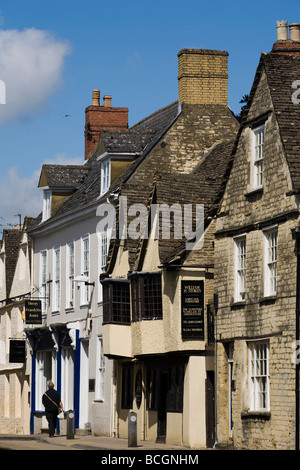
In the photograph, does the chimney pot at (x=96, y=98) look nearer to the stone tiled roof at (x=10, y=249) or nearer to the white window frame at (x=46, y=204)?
the white window frame at (x=46, y=204)

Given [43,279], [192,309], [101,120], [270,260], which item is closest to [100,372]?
[43,279]

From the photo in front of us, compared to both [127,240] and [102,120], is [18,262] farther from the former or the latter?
[127,240]

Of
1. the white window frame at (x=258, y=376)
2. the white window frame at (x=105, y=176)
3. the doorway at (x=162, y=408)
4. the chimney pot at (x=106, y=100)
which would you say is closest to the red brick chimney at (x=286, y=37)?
the white window frame at (x=258, y=376)

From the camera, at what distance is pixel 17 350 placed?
166 ft

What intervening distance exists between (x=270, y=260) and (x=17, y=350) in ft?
73.6

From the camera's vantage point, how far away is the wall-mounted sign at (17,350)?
50438 millimetres

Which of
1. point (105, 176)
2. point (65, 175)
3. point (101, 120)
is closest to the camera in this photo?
point (105, 176)

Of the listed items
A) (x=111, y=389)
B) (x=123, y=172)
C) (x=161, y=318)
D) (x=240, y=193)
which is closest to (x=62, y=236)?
(x=123, y=172)

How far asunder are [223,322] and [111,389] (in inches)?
333

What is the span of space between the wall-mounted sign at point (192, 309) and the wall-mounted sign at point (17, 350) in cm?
1833

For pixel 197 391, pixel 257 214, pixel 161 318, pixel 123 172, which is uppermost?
pixel 123 172

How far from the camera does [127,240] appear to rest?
3791 centimetres

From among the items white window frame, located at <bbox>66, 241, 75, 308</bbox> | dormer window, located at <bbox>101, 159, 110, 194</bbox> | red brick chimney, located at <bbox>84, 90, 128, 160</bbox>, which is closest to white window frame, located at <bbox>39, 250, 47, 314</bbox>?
white window frame, located at <bbox>66, 241, 75, 308</bbox>

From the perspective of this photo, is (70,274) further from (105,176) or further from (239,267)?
(239,267)
